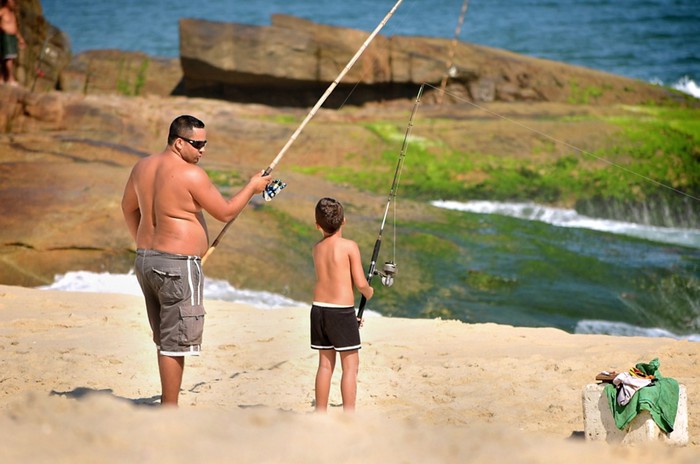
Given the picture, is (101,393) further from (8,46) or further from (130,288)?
(8,46)

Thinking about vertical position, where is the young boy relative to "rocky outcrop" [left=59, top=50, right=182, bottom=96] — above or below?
below

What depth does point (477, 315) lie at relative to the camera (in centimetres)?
1019

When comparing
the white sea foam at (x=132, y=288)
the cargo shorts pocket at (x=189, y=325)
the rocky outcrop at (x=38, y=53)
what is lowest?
the cargo shorts pocket at (x=189, y=325)

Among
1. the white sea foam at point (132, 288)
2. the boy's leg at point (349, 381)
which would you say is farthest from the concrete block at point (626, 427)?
the white sea foam at point (132, 288)

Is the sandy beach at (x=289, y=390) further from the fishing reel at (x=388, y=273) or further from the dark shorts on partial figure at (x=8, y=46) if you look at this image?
the dark shorts on partial figure at (x=8, y=46)

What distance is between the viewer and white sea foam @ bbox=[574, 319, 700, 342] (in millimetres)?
9945

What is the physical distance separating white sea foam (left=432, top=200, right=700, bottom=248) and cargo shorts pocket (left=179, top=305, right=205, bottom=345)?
9106 millimetres

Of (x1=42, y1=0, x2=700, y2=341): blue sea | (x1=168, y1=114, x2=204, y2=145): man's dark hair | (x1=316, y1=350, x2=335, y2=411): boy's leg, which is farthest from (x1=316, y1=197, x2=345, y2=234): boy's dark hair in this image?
(x1=42, y1=0, x2=700, y2=341): blue sea

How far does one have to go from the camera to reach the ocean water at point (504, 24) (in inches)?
1310

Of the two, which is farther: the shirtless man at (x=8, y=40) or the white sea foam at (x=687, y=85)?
the white sea foam at (x=687, y=85)

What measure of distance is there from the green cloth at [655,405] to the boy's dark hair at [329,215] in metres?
1.60

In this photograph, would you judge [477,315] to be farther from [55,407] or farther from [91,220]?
[55,407]

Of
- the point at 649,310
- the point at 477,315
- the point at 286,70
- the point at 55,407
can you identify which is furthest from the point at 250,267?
the point at 286,70

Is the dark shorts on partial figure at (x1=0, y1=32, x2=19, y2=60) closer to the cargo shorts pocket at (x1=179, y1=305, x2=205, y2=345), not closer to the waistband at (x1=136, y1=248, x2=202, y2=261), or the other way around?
the waistband at (x1=136, y1=248, x2=202, y2=261)
